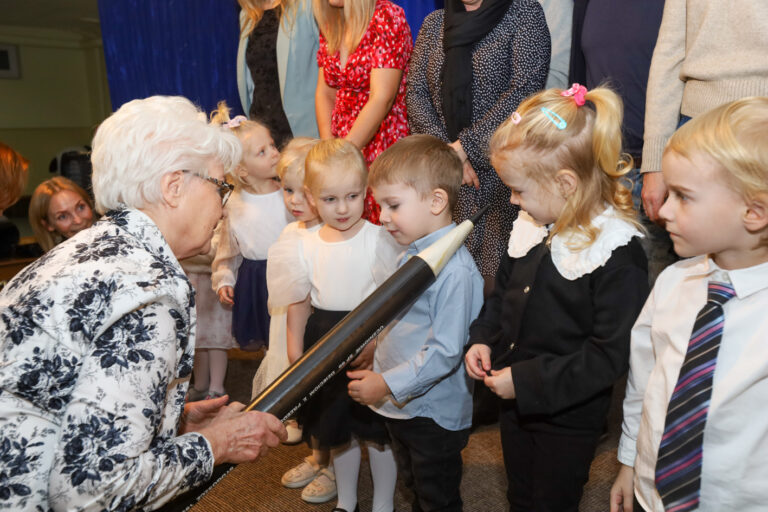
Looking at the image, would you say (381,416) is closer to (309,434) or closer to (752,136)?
(309,434)

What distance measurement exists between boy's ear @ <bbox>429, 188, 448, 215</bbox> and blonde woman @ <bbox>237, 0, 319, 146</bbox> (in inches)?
52.6

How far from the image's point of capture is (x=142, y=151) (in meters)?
1.18

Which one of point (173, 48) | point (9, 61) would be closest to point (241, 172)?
point (173, 48)

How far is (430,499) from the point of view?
63.8 inches

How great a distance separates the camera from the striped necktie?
3.34 ft

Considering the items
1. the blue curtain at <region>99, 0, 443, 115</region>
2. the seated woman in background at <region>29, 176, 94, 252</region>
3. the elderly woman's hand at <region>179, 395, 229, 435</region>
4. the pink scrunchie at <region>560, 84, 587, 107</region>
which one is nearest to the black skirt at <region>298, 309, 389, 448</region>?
the elderly woman's hand at <region>179, 395, 229, 435</region>

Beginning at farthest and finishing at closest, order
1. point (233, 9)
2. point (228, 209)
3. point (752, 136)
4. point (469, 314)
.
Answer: point (233, 9) → point (228, 209) → point (469, 314) → point (752, 136)

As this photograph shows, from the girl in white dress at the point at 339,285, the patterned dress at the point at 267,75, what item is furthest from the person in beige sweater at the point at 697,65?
the patterned dress at the point at 267,75

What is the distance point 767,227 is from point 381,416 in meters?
1.10

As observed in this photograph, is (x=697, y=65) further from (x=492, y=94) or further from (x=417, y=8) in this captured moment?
(x=417, y=8)

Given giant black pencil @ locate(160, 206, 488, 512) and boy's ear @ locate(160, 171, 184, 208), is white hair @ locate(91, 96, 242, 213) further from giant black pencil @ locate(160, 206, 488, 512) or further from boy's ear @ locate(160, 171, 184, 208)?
giant black pencil @ locate(160, 206, 488, 512)

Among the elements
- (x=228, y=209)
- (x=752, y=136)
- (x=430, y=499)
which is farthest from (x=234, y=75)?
(x=752, y=136)

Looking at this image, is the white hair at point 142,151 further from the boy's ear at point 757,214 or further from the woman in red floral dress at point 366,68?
the woman in red floral dress at point 366,68

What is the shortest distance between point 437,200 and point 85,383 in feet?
3.09
